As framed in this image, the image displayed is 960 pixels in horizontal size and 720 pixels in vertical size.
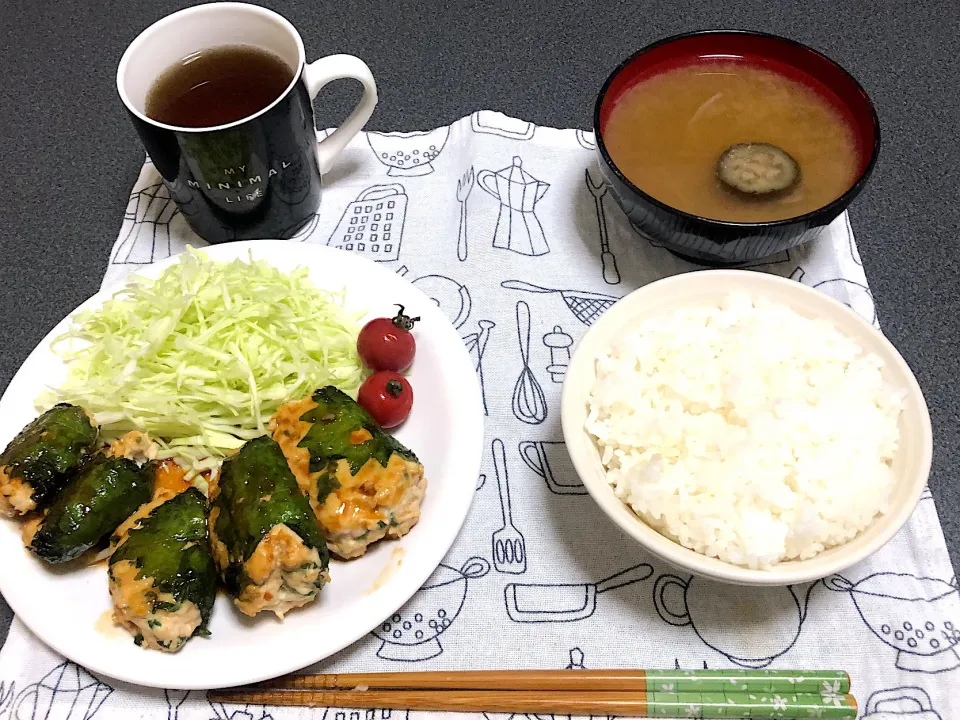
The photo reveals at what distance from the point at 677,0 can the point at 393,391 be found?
215 centimetres

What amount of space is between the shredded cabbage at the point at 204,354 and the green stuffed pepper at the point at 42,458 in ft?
0.35

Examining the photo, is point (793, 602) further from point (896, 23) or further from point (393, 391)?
point (896, 23)

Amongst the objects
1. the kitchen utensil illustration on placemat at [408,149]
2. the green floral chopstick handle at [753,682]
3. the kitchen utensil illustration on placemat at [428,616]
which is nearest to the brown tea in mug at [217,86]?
the kitchen utensil illustration on placemat at [408,149]

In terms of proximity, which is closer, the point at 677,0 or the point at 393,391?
the point at 393,391

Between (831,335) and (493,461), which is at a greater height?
(831,335)

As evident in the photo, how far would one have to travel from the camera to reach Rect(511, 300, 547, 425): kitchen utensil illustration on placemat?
1814mm

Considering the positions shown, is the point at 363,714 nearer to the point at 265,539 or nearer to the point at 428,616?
the point at 428,616

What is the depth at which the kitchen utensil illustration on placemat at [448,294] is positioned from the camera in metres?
1.99

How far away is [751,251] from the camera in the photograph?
1.79 meters

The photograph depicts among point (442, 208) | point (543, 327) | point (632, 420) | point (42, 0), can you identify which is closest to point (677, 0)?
point (442, 208)

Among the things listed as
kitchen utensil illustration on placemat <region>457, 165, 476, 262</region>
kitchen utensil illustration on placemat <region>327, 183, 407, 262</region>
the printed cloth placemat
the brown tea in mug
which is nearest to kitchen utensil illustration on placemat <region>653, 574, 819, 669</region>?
the printed cloth placemat

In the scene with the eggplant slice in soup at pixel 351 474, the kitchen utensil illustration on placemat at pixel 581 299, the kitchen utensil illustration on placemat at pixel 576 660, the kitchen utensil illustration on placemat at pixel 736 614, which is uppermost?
the eggplant slice in soup at pixel 351 474

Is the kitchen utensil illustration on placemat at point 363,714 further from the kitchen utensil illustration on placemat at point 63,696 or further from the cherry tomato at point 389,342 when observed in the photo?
the cherry tomato at point 389,342

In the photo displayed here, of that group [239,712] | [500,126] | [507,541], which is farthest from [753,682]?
[500,126]
